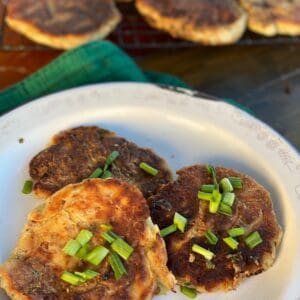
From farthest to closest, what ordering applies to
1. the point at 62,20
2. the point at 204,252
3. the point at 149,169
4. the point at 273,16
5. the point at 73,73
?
the point at 273,16 → the point at 62,20 → the point at 73,73 → the point at 149,169 → the point at 204,252

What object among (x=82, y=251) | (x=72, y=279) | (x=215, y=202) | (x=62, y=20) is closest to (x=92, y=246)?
(x=82, y=251)

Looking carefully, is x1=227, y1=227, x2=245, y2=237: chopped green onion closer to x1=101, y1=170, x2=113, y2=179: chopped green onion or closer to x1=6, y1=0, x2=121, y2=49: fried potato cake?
x1=101, y1=170, x2=113, y2=179: chopped green onion

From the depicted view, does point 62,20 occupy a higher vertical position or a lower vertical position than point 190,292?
higher

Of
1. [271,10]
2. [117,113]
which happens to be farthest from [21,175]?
[271,10]

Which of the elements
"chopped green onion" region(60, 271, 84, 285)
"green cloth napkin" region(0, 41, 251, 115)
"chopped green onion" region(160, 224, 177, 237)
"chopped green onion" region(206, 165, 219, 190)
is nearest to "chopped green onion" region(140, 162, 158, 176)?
"chopped green onion" region(206, 165, 219, 190)

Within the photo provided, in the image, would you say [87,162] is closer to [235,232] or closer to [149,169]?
[149,169]

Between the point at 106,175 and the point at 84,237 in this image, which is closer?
the point at 84,237

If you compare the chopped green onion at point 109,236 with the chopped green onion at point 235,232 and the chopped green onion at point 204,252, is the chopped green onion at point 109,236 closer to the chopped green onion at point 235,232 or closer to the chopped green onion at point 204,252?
the chopped green onion at point 204,252
